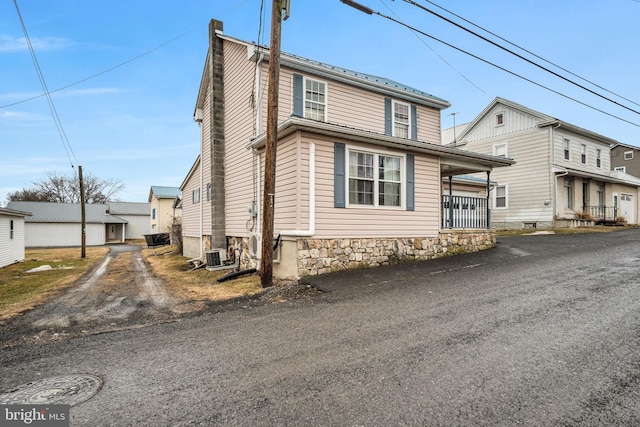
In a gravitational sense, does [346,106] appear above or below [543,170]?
above

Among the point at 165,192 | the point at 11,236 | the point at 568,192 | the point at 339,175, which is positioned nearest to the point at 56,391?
the point at 339,175

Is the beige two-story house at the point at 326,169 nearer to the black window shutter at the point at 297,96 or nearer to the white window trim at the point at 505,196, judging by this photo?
the black window shutter at the point at 297,96

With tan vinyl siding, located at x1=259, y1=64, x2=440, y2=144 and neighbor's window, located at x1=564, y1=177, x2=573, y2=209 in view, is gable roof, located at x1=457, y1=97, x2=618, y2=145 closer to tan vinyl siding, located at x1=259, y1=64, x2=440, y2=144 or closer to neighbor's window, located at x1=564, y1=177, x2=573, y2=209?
neighbor's window, located at x1=564, y1=177, x2=573, y2=209

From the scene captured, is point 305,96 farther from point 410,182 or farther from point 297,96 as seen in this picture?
point 410,182

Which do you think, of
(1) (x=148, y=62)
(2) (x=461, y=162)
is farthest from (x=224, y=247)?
(2) (x=461, y=162)

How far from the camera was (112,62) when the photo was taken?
1316 centimetres

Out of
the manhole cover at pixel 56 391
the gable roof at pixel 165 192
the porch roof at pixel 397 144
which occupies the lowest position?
the manhole cover at pixel 56 391

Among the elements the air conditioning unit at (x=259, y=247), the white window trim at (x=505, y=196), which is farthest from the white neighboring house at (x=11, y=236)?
the white window trim at (x=505, y=196)

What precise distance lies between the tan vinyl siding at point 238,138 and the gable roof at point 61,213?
3179 cm

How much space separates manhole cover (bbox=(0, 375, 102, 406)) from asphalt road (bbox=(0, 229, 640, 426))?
5.0 inches

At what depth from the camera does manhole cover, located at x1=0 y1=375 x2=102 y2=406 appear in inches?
119

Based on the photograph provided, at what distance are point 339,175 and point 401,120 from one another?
627 centimetres

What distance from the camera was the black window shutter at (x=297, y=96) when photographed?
36.9 ft

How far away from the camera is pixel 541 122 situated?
19.5m
